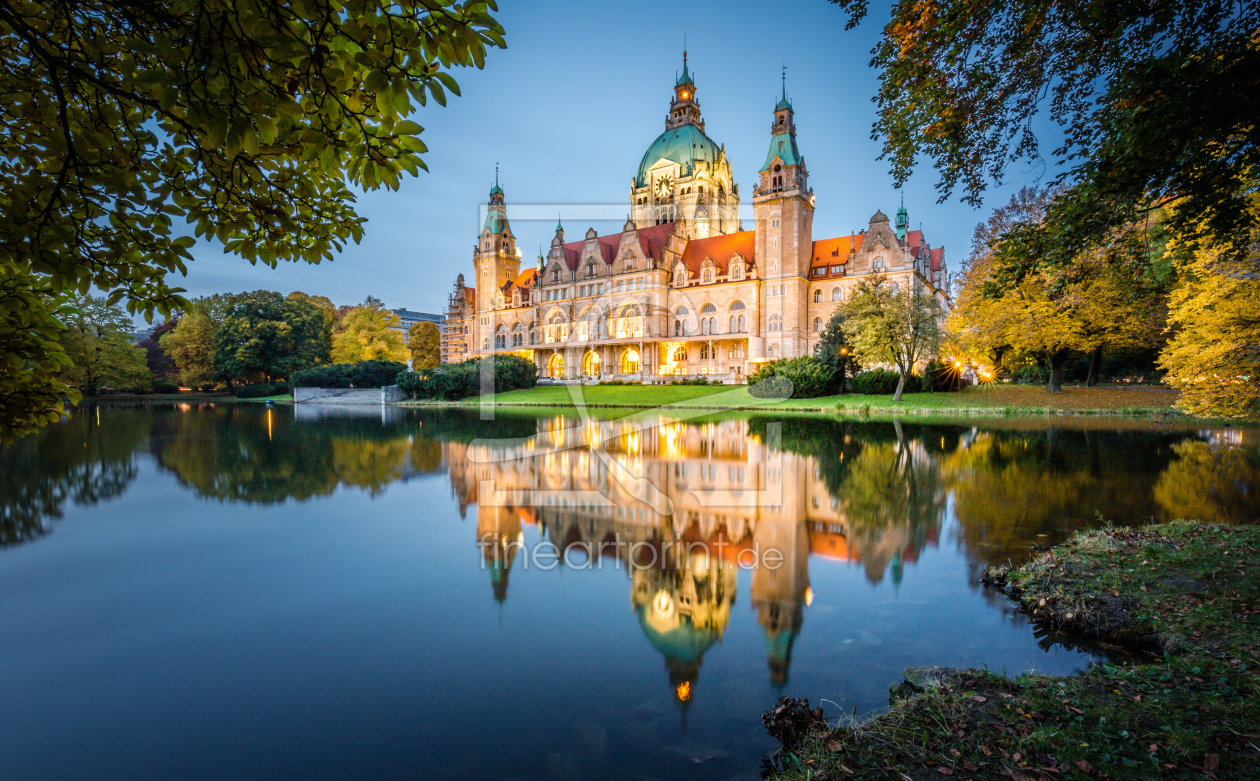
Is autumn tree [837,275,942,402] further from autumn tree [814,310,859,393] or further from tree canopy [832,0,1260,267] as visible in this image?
tree canopy [832,0,1260,267]

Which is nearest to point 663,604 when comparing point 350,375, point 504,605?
point 504,605

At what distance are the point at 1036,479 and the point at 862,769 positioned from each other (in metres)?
9.33

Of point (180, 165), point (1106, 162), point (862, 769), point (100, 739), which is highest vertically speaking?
point (1106, 162)

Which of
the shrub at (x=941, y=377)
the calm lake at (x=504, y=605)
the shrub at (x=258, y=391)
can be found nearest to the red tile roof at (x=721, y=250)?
the shrub at (x=941, y=377)

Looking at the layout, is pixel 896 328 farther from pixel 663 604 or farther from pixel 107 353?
pixel 107 353

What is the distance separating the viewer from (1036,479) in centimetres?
923

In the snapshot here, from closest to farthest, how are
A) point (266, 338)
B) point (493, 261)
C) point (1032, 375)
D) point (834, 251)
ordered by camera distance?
point (1032, 375) → point (834, 251) → point (266, 338) → point (493, 261)

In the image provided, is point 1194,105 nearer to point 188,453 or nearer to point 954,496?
point 954,496

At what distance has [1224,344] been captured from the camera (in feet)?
29.6

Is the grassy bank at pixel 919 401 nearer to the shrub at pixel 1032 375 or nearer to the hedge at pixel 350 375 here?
the shrub at pixel 1032 375

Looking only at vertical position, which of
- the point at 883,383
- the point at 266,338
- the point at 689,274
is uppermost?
the point at 689,274

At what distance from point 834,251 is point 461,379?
32.5 m

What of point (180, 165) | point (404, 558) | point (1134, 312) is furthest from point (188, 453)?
point (1134, 312)

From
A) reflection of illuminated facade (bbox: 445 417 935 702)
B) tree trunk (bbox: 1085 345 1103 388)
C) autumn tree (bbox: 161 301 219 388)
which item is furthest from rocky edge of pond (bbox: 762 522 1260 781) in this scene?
autumn tree (bbox: 161 301 219 388)
